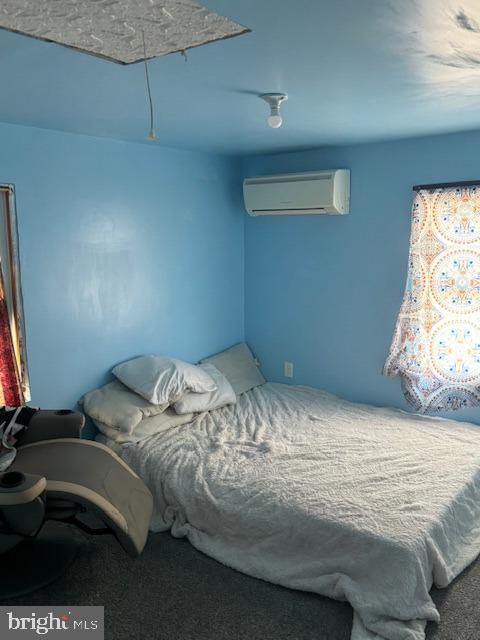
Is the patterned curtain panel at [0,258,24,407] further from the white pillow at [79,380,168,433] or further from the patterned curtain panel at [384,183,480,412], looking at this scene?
the patterned curtain panel at [384,183,480,412]

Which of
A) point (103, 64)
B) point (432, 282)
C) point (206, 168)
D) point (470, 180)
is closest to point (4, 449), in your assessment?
point (103, 64)

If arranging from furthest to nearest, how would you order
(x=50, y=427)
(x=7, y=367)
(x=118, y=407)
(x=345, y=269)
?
(x=345, y=269) → (x=118, y=407) → (x=7, y=367) → (x=50, y=427)

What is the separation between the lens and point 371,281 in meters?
3.77

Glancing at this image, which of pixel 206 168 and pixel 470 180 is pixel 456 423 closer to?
pixel 470 180

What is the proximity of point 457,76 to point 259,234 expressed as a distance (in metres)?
2.42

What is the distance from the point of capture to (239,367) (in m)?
4.19

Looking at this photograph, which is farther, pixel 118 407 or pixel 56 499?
pixel 118 407

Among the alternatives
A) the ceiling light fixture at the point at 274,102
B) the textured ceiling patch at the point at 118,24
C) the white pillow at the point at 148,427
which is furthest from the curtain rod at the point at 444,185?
the textured ceiling patch at the point at 118,24

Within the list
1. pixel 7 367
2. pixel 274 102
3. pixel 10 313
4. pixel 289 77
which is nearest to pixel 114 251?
pixel 10 313

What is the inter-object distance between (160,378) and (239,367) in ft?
3.17

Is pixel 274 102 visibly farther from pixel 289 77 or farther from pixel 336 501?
pixel 336 501

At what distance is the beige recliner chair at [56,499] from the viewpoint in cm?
223

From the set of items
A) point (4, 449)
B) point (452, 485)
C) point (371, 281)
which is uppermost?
point (371, 281)

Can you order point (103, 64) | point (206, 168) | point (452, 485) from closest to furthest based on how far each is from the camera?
point (103, 64), point (452, 485), point (206, 168)
